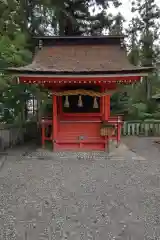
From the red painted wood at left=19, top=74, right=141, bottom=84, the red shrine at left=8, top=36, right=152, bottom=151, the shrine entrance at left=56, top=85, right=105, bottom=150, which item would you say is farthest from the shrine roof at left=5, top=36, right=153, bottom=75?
the shrine entrance at left=56, top=85, right=105, bottom=150

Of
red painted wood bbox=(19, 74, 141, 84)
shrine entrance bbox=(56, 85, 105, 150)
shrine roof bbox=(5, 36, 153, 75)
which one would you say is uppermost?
shrine roof bbox=(5, 36, 153, 75)

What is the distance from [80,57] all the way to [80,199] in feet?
22.9

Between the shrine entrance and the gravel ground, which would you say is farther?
the shrine entrance

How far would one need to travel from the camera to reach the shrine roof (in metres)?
9.13

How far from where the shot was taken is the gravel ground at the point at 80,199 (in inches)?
155

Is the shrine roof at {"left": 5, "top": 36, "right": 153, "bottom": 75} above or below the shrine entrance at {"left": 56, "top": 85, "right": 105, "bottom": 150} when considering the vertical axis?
above

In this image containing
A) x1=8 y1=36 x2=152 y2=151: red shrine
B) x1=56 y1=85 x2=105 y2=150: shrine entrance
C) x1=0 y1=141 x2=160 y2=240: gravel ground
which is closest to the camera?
x1=0 y1=141 x2=160 y2=240: gravel ground

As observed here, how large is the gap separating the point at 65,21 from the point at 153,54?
32.3ft

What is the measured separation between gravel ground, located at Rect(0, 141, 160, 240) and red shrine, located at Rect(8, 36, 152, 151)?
1425 mm

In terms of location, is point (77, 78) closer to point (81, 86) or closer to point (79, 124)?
point (81, 86)

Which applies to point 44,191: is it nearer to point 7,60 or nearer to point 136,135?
point 7,60

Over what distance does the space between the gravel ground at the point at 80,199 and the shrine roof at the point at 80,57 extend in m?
2.94

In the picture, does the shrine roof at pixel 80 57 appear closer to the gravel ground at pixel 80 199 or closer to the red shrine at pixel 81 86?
the red shrine at pixel 81 86

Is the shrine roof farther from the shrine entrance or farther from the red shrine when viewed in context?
the shrine entrance
